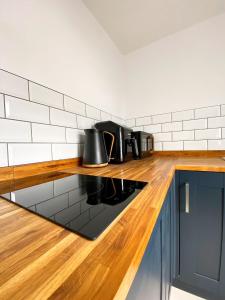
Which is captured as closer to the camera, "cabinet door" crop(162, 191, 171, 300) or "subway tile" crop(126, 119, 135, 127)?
"cabinet door" crop(162, 191, 171, 300)

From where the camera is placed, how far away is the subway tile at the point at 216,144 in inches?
47.2

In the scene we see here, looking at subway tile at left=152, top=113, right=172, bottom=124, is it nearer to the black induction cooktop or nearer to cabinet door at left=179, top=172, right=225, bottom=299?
cabinet door at left=179, top=172, right=225, bottom=299

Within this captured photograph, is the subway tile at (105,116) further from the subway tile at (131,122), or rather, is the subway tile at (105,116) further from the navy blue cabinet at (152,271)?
the navy blue cabinet at (152,271)

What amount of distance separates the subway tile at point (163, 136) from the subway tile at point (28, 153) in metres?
1.05

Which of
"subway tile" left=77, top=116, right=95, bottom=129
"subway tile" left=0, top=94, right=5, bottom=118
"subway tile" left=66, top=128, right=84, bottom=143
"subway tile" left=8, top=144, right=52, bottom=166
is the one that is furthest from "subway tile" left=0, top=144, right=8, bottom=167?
"subway tile" left=77, top=116, right=95, bottom=129

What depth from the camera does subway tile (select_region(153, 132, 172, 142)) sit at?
1417mm

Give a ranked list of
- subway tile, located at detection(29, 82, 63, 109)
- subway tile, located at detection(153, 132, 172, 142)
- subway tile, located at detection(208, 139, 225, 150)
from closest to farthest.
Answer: subway tile, located at detection(29, 82, 63, 109) < subway tile, located at detection(208, 139, 225, 150) < subway tile, located at detection(153, 132, 172, 142)

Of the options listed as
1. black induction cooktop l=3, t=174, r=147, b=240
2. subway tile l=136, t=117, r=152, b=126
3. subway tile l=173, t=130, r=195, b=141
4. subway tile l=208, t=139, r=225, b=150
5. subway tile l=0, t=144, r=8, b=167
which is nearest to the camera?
black induction cooktop l=3, t=174, r=147, b=240

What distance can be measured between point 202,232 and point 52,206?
863 mm

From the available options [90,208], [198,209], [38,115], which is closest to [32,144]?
[38,115]

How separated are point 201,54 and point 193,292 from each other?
67.5 inches

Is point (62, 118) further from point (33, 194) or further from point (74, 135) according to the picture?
point (33, 194)

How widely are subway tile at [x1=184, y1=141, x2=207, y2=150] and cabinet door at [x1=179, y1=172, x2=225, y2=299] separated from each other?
551 millimetres

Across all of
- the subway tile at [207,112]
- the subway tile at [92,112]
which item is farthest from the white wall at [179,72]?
the subway tile at [92,112]
